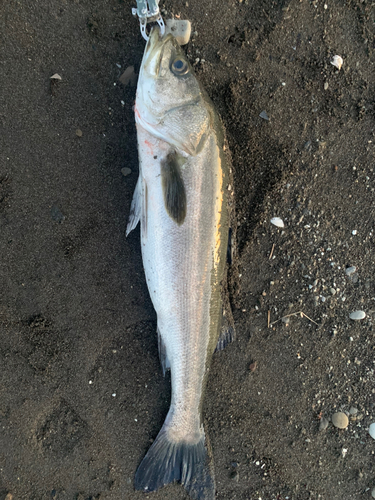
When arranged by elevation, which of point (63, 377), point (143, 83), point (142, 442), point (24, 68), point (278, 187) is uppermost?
point (143, 83)

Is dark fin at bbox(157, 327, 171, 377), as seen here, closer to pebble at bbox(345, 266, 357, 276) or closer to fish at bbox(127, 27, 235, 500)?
fish at bbox(127, 27, 235, 500)

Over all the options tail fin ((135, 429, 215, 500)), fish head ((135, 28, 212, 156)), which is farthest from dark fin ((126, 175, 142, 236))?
tail fin ((135, 429, 215, 500))

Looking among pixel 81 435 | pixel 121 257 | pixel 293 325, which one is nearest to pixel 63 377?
pixel 81 435

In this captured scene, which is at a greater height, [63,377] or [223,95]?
[223,95]

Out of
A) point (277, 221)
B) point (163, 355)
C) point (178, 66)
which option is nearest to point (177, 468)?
point (163, 355)

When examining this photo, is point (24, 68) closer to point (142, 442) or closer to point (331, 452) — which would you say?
point (142, 442)

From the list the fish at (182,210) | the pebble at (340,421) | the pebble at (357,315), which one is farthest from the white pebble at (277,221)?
the pebble at (340,421)

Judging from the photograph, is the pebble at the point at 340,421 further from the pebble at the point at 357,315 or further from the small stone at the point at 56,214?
the small stone at the point at 56,214
